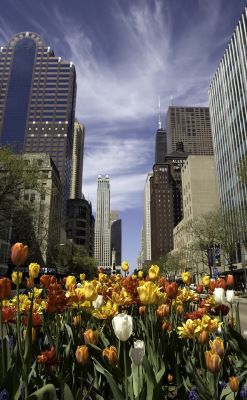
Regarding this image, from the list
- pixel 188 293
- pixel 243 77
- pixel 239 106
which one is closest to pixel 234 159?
pixel 239 106

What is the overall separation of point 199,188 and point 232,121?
35.2 m

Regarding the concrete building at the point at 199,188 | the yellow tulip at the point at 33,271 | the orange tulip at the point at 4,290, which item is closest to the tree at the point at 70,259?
the concrete building at the point at 199,188

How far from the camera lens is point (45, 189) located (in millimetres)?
27172

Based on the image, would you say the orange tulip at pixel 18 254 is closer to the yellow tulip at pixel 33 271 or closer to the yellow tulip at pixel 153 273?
the yellow tulip at pixel 33 271

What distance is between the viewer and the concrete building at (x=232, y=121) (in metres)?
65.2

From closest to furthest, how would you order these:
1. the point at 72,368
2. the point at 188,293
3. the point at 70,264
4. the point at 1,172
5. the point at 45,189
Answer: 1. the point at 72,368
2. the point at 188,293
3. the point at 1,172
4. the point at 45,189
5. the point at 70,264

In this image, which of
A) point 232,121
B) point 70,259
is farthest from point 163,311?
point 70,259

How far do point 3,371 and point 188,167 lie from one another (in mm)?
109471

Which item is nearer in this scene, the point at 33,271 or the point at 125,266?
the point at 33,271

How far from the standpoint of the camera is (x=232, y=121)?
7231 cm

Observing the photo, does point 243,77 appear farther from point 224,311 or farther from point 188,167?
point 224,311

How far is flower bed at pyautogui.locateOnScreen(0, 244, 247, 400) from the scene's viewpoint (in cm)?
242

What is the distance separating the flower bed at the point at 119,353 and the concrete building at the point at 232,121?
54.5 meters

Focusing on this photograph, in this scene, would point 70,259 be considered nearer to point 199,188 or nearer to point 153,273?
point 199,188
